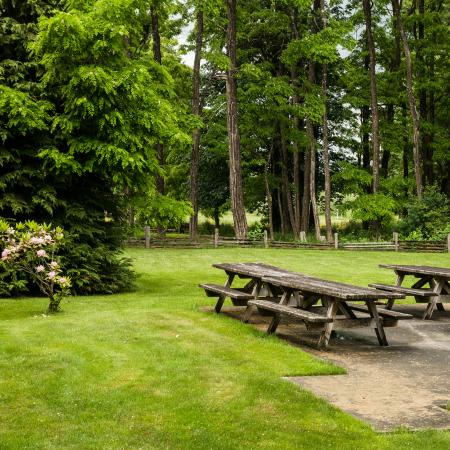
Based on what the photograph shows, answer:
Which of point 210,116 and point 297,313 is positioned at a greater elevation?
point 210,116

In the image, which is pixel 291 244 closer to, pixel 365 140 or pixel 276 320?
pixel 365 140

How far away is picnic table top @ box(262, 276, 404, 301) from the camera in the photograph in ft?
28.0

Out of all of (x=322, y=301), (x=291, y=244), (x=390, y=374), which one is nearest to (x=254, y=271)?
(x=322, y=301)

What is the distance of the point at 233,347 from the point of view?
→ 892cm

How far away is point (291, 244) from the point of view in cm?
3338

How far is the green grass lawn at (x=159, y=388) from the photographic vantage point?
5449 mm

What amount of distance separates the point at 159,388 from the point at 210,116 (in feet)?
110

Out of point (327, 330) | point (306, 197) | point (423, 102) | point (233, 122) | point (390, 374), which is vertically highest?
point (423, 102)

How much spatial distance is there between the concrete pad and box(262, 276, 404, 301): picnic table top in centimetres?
87

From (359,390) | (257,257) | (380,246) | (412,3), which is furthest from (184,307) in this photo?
(412,3)

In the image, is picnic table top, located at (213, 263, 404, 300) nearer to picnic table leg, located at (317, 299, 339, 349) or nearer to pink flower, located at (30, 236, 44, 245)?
picnic table leg, located at (317, 299, 339, 349)

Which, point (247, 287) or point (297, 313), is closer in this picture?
point (297, 313)

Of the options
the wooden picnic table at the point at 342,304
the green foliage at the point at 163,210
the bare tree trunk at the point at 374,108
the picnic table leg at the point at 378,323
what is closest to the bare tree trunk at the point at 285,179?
the bare tree trunk at the point at 374,108

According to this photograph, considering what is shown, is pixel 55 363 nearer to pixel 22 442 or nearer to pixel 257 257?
pixel 22 442
